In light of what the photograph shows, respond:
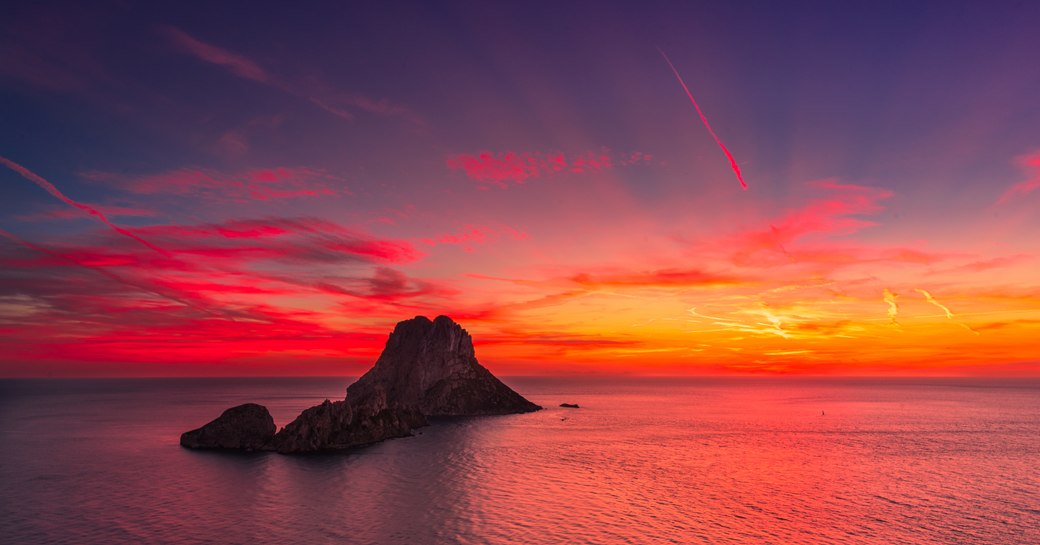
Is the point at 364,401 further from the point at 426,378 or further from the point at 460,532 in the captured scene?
the point at 460,532

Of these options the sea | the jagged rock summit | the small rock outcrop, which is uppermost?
the jagged rock summit

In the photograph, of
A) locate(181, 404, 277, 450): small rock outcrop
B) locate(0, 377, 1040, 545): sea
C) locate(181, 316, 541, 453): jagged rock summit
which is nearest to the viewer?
locate(0, 377, 1040, 545): sea

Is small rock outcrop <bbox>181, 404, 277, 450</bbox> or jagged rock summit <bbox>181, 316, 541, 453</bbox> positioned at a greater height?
jagged rock summit <bbox>181, 316, 541, 453</bbox>

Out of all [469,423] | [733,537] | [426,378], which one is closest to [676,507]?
[733,537]

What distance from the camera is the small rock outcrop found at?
339ft

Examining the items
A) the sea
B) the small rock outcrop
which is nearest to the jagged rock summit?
the small rock outcrop

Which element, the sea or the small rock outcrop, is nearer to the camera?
the sea

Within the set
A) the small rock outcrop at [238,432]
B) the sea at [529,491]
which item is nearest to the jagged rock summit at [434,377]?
the small rock outcrop at [238,432]

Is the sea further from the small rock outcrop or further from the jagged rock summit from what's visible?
the jagged rock summit

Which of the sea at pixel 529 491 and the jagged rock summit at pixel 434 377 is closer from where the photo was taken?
the sea at pixel 529 491

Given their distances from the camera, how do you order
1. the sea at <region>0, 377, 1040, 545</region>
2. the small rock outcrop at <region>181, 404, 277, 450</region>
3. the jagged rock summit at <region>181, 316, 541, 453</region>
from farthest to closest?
A: the jagged rock summit at <region>181, 316, 541, 453</region>
the small rock outcrop at <region>181, 404, 277, 450</region>
the sea at <region>0, 377, 1040, 545</region>

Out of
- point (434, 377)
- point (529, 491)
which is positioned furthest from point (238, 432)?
point (434, 377)

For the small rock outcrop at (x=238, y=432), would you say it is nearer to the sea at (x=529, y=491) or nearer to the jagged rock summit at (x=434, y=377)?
the sea at (x=529, y=491)

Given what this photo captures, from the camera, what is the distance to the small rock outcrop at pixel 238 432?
103m
